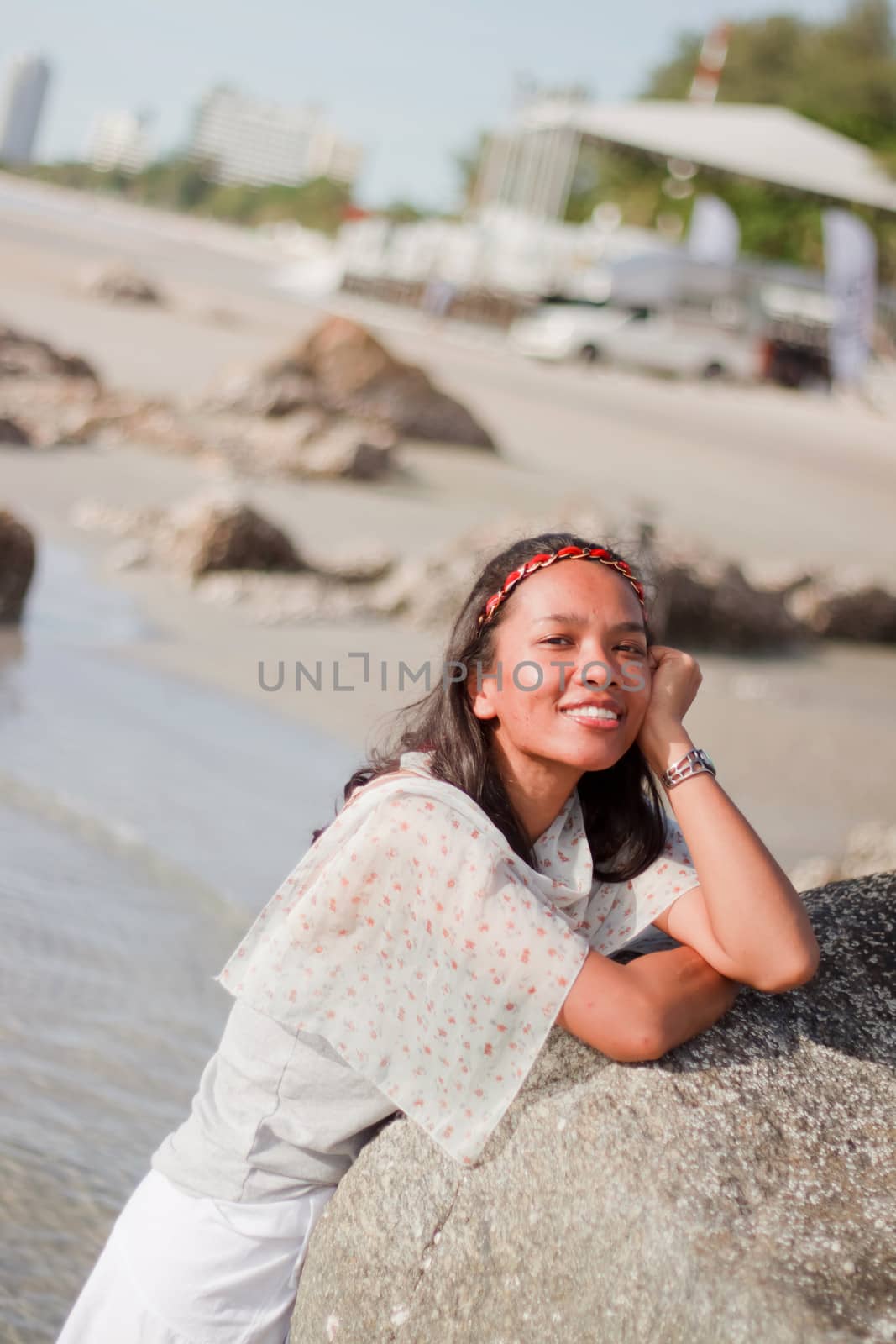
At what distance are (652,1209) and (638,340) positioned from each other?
24941 mm

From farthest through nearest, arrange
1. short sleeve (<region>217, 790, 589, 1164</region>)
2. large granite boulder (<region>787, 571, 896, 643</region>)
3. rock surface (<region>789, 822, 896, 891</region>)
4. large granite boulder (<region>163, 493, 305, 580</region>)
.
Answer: large granite boulder (<region>787, 571, 896, 643</region>), large granite boulder (<region>163, 493, 305, 580</region>), rock surface (<region>789, 822, 896, 891</region>), short sleeve (<region>217, 790, 589, 1164</region>)

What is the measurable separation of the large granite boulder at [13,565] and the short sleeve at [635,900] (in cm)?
505

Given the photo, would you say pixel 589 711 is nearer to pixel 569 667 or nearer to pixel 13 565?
pixel 569 667

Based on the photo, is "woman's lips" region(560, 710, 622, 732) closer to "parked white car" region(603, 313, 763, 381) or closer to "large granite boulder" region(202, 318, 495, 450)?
"large granite boulder" region(202, 318, 495, 450)

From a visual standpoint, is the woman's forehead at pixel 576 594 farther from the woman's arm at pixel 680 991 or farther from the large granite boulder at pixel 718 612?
the large granite boulder at pixel 718 612

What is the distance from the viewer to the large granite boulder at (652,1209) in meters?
1.54

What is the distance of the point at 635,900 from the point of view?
1.99 meters

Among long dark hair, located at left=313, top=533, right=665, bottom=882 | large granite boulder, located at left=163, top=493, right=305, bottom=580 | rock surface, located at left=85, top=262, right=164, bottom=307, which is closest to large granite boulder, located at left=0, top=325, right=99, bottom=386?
large granite boulder, located at left=163, top=493, right=305, bottom=580

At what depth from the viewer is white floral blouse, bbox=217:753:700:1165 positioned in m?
1.67

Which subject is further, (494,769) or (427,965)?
(494,769)

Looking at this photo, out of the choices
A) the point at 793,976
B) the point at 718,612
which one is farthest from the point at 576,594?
the point at 718,612

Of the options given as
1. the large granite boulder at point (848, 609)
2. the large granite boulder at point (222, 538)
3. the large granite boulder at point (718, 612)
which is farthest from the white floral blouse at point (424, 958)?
the large granite boulder at point (848, 609)

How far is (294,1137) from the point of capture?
1.82m

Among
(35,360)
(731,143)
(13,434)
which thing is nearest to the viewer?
(13,434)
